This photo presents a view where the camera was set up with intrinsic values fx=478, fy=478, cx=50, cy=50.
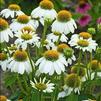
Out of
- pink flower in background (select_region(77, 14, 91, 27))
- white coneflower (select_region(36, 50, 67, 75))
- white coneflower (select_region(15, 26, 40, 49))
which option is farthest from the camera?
pink flower in background (select_region(77, 14, 91, 27))

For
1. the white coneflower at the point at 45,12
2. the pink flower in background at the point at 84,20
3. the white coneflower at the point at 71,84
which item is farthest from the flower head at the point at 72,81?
the pink flower in background at the point at 84,20

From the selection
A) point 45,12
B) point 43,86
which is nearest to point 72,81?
point 43,86

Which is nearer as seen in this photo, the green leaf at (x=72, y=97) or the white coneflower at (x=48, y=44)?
the green leaf at (x=72, y=97)

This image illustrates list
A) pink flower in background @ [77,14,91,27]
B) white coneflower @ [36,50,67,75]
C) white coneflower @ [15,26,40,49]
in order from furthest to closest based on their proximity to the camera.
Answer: pink flower in background @ [77,14,91,27], white coneflower @ [15,26,40,49], white coneflower @ [36,50,67,75]

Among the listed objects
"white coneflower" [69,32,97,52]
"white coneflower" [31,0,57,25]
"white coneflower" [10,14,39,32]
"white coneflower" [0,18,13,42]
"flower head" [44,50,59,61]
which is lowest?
"flower head" [44,50,59,61]

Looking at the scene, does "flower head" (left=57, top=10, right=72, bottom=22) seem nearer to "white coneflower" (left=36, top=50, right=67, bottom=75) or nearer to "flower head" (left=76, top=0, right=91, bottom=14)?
"white coneflower" (left=36, top=50, right=67, bottom=75)

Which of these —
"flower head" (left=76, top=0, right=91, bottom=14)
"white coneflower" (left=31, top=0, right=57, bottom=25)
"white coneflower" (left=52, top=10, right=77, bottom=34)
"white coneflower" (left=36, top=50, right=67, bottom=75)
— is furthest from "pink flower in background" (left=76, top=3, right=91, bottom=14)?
"white coneflower" (left=36, top=50, right=67, bottom=75)

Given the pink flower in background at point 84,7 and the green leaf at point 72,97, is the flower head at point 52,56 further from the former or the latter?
the pink flower in background at point 84,7

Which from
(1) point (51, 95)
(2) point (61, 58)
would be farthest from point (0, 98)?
(2) point (61, 58)
